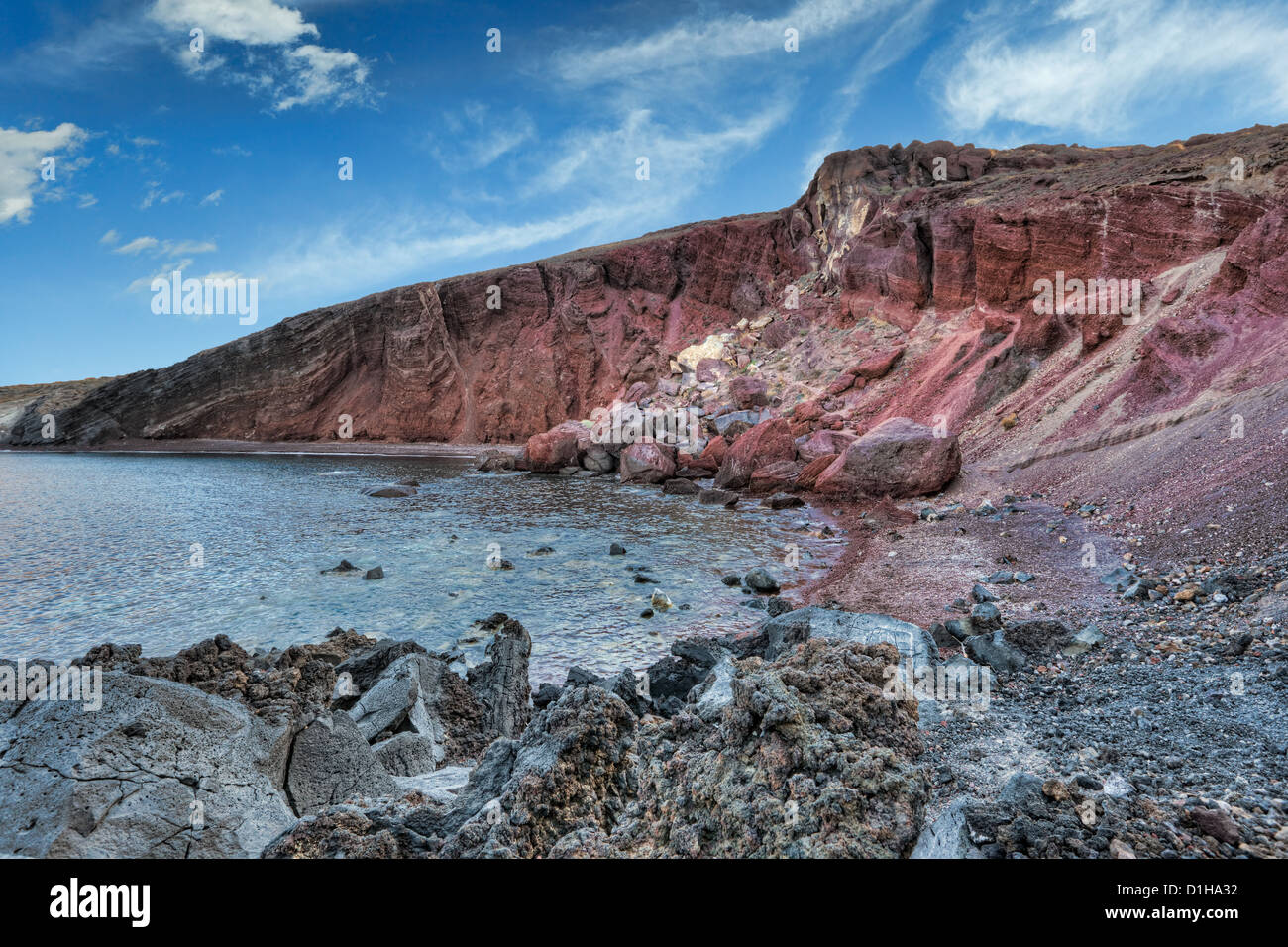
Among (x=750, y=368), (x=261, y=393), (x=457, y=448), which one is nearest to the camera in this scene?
(x=750, y=368)

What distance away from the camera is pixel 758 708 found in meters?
2.87

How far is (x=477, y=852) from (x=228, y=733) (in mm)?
2363

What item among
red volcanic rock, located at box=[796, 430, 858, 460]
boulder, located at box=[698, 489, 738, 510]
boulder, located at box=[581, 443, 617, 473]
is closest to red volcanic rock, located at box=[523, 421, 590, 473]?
boulder, located at box=[581, 443, 617, 473]

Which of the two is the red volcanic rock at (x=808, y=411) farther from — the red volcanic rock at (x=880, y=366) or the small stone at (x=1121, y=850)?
the small stone at (x=1121, y=850)

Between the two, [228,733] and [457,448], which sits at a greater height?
[457,448]

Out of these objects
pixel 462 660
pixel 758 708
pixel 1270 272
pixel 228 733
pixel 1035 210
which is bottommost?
pixel 462 660

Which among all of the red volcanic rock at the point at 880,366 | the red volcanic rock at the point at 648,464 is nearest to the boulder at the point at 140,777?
the red volcanic rock at the point at 648,464

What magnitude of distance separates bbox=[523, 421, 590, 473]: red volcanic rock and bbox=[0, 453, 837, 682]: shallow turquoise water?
7288mm

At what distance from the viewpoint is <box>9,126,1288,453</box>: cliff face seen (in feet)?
60.6

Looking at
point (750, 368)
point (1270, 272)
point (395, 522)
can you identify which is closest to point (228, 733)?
point (395, 522)

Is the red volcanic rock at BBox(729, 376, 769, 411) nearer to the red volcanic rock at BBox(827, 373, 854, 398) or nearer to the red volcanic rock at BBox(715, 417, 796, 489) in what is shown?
the red volcanic rock at BBox(827, 373, 854, 398)

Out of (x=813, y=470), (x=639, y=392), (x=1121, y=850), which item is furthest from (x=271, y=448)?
(x=1121, y=850)

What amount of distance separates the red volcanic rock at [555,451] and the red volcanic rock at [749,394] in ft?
30.0
